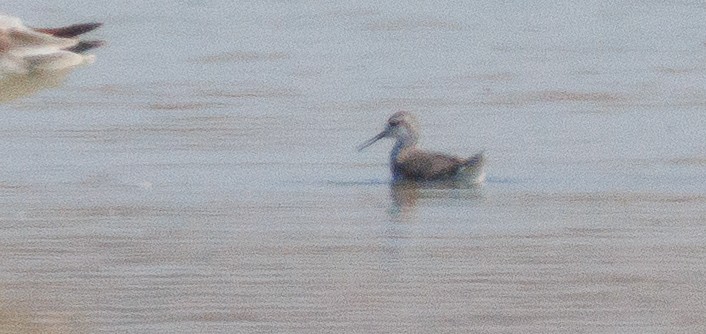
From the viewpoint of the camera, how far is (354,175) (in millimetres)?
10570

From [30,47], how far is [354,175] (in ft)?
7.51

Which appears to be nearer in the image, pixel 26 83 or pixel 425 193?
pixel 425 193

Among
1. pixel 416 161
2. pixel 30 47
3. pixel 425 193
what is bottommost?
pixel 425 193

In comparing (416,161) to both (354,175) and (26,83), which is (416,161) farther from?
(26,83)

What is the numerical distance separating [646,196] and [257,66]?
502 centimetres

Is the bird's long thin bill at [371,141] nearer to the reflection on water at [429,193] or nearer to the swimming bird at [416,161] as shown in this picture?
the swimming bird at [416,161]

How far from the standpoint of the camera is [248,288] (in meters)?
7.35

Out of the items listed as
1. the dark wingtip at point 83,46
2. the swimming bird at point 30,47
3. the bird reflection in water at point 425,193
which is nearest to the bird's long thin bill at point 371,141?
the bird reflection in water at point 425,193

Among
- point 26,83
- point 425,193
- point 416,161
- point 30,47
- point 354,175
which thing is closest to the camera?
point 425,193

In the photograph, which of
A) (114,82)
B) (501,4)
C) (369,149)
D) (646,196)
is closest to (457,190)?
(646,196)

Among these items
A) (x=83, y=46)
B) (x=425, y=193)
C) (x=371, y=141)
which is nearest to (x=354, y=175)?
(x=425, y=193)

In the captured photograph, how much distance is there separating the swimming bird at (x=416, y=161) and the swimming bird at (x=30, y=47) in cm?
186

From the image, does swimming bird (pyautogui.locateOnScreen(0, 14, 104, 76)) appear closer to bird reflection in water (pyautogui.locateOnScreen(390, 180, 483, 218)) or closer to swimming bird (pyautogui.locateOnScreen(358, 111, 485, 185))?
swimming bird (pyautogui.locateOnScreen(358, 111, 485, 185))

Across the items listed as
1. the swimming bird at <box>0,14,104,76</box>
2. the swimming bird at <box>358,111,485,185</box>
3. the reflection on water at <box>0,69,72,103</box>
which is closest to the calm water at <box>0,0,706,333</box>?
the reflection on water at <box>0,69,72,103</box>
